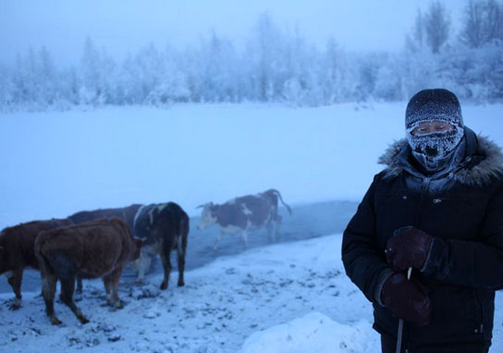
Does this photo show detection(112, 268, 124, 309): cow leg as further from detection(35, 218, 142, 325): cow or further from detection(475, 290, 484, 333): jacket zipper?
detection(475, 290, 484, 333): jacket zipper

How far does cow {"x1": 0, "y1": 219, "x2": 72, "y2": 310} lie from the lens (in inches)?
218

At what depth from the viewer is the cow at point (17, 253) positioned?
554 cm

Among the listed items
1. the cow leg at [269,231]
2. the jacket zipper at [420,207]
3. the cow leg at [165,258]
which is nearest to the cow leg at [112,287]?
the cow leg at [165,258]

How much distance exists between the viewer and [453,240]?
1576mm

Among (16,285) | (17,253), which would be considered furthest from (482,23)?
(16,285)

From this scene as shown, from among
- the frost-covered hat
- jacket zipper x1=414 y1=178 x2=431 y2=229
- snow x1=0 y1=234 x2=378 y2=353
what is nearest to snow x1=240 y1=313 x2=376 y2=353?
snow x1=0 y1=234 x2=378 y2=353

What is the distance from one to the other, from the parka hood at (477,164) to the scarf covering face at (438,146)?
0.06m

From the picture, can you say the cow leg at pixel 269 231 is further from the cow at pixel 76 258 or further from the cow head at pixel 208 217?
the cow at pixel 76 258

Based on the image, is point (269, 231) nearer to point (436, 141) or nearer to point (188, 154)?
point (188, 154)

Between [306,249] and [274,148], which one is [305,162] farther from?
[306,249]

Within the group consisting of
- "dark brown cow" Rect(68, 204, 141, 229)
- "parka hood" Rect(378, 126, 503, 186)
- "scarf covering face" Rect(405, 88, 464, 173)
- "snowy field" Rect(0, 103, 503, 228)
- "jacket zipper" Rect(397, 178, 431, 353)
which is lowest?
"dark brown cow" Rect(68, 204, 141, 229)

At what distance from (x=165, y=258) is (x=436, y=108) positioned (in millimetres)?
5428

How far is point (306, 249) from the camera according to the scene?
750 cm

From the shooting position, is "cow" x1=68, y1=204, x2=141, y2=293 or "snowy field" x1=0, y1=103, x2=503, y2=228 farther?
"snowy field" x1=0, y1=103, x2=503, y2=228
